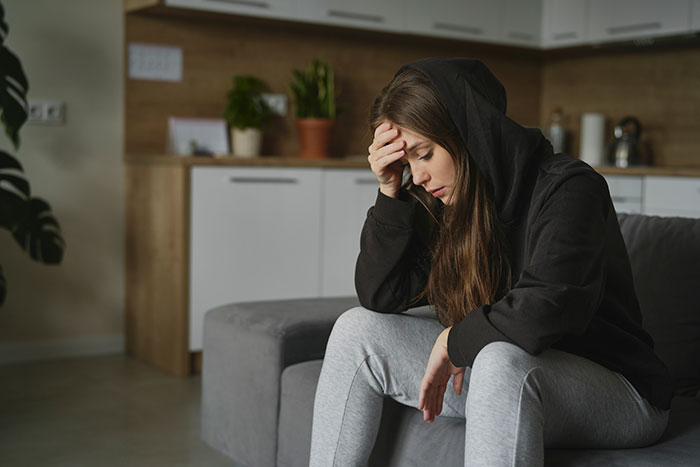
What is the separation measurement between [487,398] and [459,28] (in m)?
3.31

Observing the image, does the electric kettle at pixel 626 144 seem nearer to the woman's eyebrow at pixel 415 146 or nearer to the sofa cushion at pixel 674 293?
the sofa cushion at pixel 674 293

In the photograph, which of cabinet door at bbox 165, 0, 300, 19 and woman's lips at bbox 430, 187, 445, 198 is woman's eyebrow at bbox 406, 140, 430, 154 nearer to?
woman's lips at bbox 430, 187, 445, 198

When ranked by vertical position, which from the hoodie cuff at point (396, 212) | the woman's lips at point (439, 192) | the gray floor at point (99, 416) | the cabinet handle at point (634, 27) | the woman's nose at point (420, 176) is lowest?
the gray floor at point (99, 416)

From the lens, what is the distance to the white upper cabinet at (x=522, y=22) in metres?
4.55

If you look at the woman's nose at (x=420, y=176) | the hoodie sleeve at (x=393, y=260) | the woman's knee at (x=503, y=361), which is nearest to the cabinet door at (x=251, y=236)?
the hoodie sleeve at (x=393, y=260)

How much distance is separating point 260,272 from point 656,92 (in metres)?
2.41

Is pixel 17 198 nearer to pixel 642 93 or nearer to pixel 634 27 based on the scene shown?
pixel 634 27

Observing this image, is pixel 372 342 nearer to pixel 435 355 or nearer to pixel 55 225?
pixel 435 355

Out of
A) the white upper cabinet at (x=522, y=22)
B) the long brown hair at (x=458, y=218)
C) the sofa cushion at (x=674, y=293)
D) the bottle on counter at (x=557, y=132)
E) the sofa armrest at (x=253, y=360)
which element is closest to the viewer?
the long brown hair at (x=458, y=218)

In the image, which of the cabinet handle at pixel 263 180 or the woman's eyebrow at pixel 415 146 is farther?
the cabinet handle at pixel 263 180

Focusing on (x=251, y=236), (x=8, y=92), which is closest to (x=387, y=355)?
(x=251, y=236)

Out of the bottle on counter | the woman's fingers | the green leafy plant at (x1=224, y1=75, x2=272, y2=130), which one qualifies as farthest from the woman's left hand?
the bottle on counter

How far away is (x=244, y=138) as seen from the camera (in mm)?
3875

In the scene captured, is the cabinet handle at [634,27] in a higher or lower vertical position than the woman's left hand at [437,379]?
higher
